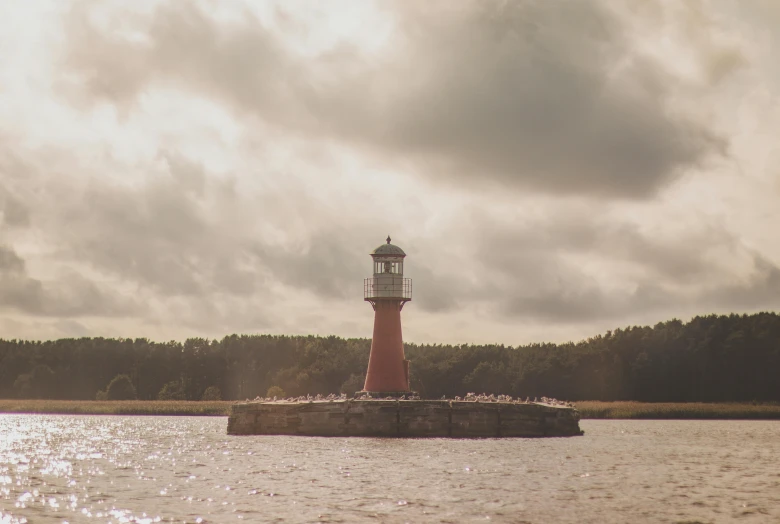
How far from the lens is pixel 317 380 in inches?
5133

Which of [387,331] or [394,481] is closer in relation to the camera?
[394,481]

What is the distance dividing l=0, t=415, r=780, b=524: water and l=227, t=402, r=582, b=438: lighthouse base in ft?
4.86

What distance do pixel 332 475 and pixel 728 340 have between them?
297 ft

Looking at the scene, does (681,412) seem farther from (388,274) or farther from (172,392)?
(172,392)

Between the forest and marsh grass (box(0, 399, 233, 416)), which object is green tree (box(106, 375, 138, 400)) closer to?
the forest

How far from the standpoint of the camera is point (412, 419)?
56.3 meters


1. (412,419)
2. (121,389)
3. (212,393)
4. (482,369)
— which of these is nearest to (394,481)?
(412,419)

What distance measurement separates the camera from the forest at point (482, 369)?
114 m

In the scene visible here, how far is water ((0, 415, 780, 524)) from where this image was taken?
2734cm

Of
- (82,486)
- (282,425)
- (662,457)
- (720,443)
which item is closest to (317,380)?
(282,425)

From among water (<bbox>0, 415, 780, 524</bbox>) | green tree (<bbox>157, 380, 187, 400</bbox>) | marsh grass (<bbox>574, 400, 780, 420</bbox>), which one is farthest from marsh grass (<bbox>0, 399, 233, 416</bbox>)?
water (<bbox>0, 415, 780, 524</bbox>)

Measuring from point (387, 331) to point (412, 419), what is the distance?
545 centimetres

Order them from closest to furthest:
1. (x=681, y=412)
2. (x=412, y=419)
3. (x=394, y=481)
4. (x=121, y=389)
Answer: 1. (x=394, y=481)
2. (x=412, y=419)
3. (x=681, y=412)
4. (x=121, y=389)

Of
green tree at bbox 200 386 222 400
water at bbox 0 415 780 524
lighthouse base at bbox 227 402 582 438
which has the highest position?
Result: green tree at bbox 200 386 222 400
